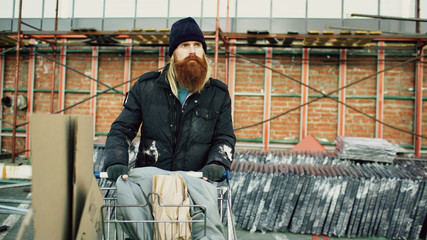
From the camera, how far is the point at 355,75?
914cm

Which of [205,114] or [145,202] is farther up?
[205,114]

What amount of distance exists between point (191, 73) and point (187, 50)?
0.30 metres

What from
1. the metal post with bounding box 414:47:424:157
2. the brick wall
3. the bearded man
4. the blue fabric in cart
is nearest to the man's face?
the bearded man

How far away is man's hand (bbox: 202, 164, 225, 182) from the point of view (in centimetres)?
221

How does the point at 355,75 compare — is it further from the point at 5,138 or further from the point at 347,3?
the point at 5,138

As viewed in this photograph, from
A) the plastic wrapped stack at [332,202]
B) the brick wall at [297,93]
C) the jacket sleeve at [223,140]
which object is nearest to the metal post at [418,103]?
the brick wall at [297,93]

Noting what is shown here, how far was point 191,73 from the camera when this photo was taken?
248cm

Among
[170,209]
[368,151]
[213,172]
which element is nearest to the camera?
[170,209]

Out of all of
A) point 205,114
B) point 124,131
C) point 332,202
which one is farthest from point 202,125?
point 332,202

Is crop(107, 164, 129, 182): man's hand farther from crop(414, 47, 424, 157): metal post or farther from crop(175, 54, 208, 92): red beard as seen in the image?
crop(414, 47, 424, 157): metal post

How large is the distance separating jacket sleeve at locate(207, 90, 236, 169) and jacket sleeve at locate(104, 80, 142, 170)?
0.61 meters

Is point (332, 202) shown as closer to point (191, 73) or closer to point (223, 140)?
point (223, 140)

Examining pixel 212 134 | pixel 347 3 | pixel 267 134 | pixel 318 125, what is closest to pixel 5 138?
pixel 267 134

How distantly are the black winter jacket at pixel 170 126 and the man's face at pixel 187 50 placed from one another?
226mm
